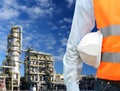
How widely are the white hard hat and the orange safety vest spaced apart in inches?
1.3

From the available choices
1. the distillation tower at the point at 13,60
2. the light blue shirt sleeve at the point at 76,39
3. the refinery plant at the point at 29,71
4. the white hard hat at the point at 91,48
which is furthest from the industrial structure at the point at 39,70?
the white hard hat at the point at 91,48

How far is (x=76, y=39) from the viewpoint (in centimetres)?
222

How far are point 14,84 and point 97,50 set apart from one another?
189 feet

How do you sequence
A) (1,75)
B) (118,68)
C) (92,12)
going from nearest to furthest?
(118,68), (92,12), (1,75)

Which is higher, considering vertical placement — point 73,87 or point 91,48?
point 91,48

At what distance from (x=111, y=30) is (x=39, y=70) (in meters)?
55.0

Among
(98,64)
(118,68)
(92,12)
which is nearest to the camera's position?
(118,68)

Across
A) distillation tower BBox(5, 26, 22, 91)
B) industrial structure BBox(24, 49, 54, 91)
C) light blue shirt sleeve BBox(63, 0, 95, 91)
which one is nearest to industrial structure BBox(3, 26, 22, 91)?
distillation tower BBox(5, 26, 22, 91)

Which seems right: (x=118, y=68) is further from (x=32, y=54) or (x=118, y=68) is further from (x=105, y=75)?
(x=32, y=54)

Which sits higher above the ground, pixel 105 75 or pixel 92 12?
pixel 92 12

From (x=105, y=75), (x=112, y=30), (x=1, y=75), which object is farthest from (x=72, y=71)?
(x=1, y=75)

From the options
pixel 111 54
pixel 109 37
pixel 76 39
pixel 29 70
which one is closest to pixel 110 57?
pixel 111 54

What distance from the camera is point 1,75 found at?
56062 millimetres

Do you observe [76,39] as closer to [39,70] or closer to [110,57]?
[110,57]
